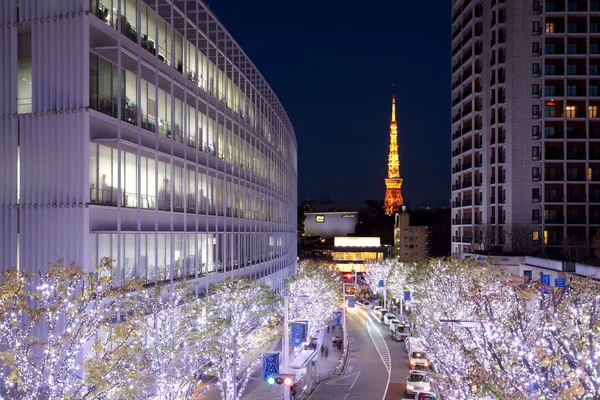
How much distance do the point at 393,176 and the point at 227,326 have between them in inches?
6190

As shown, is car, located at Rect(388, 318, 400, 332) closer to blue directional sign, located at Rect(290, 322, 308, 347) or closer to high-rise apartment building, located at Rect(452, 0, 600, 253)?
high-rise apartment building, located at Rect(452, 0, 600, 253)

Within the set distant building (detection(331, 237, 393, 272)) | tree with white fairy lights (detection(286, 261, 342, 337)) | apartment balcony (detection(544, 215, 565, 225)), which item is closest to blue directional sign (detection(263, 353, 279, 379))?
tree with white fairy lights (detection(286, 261, 342, 337))

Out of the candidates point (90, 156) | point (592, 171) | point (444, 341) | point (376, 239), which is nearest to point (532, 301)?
point (444, 341)

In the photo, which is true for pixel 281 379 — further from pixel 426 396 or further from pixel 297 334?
pixel 426 396

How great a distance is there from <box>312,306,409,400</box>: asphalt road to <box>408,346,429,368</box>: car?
89 centimetres

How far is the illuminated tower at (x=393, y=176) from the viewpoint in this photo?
176m

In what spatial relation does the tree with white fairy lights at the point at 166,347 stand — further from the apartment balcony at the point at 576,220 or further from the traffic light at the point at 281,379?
the apartment balcony at the point at 576,220

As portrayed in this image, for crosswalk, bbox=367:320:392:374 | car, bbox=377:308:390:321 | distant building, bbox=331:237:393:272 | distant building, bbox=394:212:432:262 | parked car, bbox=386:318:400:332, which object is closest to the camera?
crosswalk, bbox=367:320:392:374

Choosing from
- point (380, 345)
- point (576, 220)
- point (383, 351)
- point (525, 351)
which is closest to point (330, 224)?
point (576, 220)

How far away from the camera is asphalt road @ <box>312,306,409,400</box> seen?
3297 centimetres

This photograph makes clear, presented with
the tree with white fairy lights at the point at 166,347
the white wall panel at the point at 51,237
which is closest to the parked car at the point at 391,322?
the tree with white fairy lights at the point at 166,347

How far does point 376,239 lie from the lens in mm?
127125

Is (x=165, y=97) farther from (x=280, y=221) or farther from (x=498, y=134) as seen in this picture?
(x=498, y=134)

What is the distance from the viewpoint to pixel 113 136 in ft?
81.7
